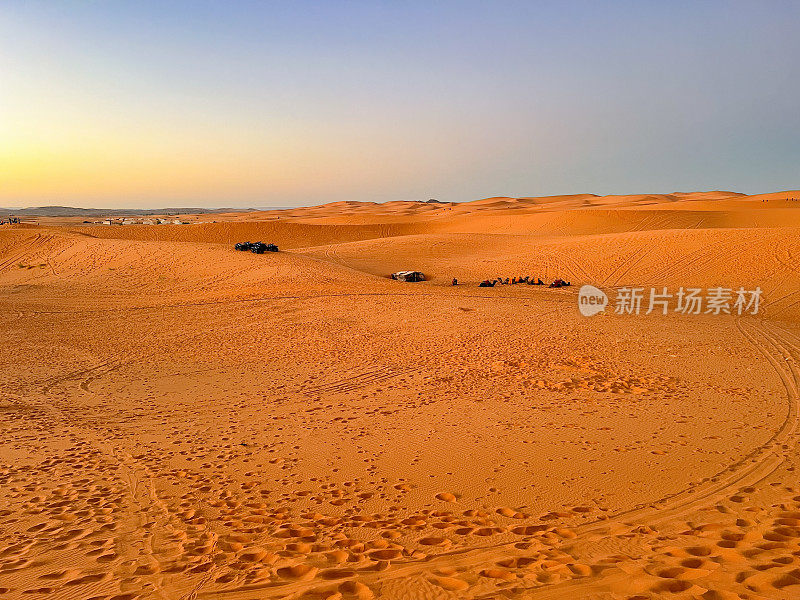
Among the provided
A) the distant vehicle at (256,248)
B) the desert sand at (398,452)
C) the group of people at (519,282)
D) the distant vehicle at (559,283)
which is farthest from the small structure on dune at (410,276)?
the distant vehicle at (256,248)

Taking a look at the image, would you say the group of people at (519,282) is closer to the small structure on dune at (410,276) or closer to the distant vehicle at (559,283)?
the distant vehicle at (559,283)

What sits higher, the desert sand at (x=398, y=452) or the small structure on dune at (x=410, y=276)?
the small structure on dune at (x=410, y=276)

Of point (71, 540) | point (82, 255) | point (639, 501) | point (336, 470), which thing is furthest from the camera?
point (82, 255)

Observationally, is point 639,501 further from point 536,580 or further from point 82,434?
point 82,434

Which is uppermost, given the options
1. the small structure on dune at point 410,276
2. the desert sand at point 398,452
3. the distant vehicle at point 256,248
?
the distant vehicle at point 256,248

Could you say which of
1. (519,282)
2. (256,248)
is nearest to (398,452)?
(519,282)

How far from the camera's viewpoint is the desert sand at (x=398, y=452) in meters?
4.19

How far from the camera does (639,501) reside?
5387mm

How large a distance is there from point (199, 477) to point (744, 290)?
73.3 feet

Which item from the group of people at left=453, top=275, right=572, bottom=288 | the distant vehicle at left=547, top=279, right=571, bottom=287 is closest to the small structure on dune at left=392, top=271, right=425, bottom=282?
the group of people at left=453, top=275, right=572, bottom=288

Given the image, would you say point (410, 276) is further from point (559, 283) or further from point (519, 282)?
point (559, 283)

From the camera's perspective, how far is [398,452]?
7078 millimetres

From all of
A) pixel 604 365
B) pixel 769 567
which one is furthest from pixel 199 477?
pixel 604 365

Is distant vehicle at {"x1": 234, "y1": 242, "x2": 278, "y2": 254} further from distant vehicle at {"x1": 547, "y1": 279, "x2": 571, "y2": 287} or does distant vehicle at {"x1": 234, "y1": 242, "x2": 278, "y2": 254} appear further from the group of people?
distant vehicle at {"x1": 547, "y1": 279, "x2": 571, "y2": 287}
